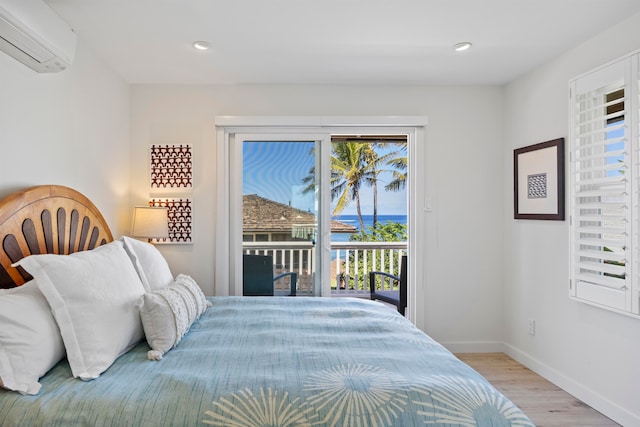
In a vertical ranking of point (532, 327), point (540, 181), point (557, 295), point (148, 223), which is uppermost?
point (540, 181)

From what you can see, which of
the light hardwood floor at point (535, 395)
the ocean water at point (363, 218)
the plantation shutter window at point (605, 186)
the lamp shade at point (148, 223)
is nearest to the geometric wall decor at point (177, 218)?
the lamp shade at point (148, 223)

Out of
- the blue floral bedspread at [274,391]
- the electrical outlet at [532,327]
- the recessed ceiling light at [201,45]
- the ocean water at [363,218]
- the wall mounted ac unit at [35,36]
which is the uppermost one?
the recessed ceiling light at [201,45]

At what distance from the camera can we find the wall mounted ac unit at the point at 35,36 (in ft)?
5.76

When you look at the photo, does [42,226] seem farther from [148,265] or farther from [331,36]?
[331,36]

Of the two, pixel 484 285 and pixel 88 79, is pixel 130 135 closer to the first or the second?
pixel 88 79

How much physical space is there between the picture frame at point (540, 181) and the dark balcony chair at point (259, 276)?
84.6 inches

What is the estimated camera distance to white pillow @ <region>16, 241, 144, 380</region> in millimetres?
1543

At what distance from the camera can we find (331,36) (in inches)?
105

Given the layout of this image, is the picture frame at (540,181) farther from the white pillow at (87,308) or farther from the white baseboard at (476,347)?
the white pillow at (87,308)

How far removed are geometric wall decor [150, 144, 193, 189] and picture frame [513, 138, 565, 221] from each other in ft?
9.70

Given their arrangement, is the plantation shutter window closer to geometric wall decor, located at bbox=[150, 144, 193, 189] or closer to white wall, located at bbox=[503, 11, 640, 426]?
white wall, located at bbox=[503, 11, 640, 426]

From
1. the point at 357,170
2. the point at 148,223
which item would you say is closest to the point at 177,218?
the point at 148,223

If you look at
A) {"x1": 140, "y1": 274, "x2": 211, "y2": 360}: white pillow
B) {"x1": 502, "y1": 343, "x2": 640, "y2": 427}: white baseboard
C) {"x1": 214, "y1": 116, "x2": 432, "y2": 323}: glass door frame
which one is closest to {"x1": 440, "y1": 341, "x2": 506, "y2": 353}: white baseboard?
{"x1": 502, "y1": 343, "x2": 640, "y2": 427}: white baseboard

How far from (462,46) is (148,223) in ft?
8.92
